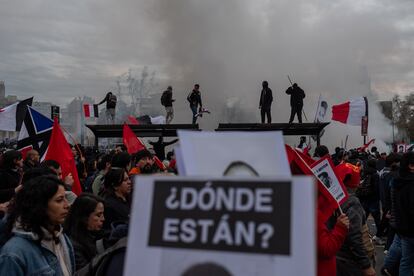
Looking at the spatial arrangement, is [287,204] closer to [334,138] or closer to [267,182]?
[267,182]

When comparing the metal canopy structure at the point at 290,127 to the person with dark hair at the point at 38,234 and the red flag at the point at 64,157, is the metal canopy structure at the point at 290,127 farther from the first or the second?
the person with dark hair at the point at 38,234

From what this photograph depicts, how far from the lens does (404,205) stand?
5.52m

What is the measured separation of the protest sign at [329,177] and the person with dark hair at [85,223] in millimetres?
1695

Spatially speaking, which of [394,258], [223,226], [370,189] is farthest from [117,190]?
[370,189]

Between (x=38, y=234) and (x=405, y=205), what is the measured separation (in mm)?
A: 4102

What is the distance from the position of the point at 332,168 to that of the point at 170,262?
9.46 ft

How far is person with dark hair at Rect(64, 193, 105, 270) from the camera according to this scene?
3.41 metres

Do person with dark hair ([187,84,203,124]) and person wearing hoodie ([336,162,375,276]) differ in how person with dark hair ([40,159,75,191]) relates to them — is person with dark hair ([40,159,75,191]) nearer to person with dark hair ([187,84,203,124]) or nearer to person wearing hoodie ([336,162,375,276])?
person wearing hoodie ([336,162,375,276])

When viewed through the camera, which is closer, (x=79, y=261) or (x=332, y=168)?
(x=79, y=261)

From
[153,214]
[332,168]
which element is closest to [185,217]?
[153,214]

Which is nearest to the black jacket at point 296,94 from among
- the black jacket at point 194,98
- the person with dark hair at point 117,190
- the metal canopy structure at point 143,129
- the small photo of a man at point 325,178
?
the black jacket at point 194,98

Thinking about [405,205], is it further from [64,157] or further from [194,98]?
[194,98]

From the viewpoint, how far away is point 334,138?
37906mm

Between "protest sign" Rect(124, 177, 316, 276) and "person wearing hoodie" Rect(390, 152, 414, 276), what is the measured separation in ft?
14.7
